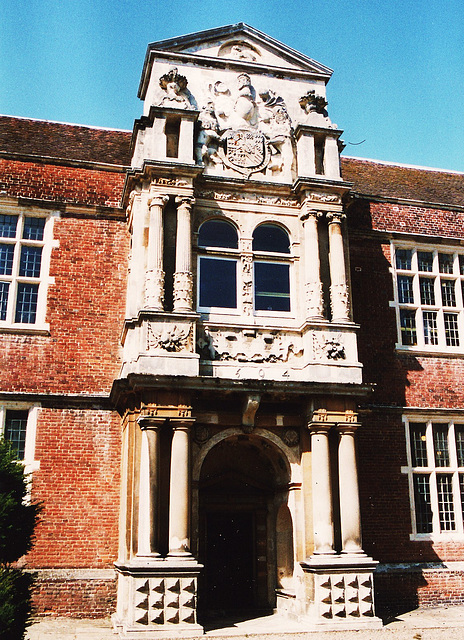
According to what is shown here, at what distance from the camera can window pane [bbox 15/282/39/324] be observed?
15453mm

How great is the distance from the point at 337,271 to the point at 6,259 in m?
7.35

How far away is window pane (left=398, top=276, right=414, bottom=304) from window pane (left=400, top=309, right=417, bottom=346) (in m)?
0.31

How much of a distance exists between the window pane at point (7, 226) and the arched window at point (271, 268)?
5505 millimetres

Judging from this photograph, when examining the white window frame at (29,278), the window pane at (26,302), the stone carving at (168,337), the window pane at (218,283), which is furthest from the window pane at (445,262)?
the window pane at (26,302)

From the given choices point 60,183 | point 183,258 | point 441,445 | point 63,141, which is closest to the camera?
point 183,258

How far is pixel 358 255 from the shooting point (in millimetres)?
17484

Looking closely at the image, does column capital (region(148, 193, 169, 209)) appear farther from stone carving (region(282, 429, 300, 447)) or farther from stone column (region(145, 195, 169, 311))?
stone carving (region(282, 429, 300, 447))

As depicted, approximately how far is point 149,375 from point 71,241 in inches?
187

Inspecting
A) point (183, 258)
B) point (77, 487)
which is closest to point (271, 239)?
point (183, 258)

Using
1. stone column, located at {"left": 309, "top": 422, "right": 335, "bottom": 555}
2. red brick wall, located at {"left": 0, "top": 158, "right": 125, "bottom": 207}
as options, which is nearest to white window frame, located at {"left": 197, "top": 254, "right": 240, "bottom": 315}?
stone column, located at {"left": 309, "top": 422, "right": 335, "bottom": 555}

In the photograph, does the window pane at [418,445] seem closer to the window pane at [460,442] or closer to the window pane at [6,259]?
the window pane at [460,442]

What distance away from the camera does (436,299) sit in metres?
17.7

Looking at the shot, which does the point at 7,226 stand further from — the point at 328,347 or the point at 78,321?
the point at 328,347

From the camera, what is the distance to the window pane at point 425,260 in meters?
18.0
